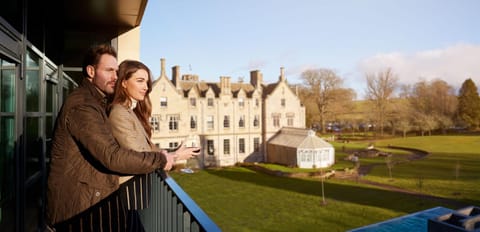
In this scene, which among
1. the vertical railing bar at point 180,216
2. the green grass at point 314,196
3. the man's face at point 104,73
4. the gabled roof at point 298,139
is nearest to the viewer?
the vertical railing bar at point 180,216

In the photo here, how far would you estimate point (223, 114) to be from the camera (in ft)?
113

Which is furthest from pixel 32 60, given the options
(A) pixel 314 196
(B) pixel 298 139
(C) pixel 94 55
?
(B) pixel 298 139

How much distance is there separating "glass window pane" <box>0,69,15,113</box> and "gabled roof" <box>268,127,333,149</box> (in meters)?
29.2

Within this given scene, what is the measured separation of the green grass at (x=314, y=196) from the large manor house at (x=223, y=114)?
3.08 metres

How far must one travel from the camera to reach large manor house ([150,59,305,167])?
3125 centimetres

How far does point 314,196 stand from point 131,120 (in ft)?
70.4

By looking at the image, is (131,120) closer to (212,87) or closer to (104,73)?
(104,73)

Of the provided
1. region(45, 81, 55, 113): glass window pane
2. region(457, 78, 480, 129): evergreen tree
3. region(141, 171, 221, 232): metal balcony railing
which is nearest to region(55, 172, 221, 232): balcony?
region(141, 171, 221, 232): metal balcony railing

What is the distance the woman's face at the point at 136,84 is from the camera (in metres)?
2.18

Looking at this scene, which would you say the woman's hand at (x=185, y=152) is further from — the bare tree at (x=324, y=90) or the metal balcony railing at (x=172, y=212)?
the bare tree at (x=324, y=90)

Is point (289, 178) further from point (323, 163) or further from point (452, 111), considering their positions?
point (452, 111)

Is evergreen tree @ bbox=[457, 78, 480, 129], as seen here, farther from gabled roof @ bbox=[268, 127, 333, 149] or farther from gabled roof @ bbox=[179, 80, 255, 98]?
gabled roof @ bbox=[179, 80, 255, 98]

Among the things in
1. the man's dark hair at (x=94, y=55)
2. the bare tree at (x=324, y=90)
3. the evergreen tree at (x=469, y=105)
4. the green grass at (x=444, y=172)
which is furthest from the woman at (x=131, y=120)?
the evergreen tree at (x=469, y=105)

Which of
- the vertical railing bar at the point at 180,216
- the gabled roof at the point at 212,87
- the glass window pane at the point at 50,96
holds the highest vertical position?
the gabled roof at the point at 212,87
